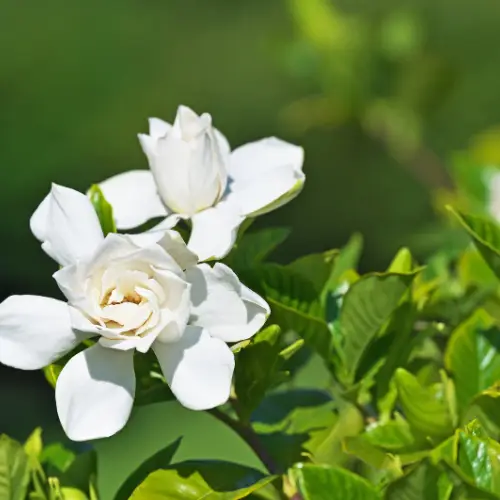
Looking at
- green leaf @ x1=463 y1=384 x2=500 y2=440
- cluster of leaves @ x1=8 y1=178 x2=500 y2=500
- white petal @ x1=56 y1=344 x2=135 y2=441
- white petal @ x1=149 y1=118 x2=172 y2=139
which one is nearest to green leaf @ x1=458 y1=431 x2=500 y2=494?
cluster of leaves @ x1=8 y1=178 x2=500 y2=500

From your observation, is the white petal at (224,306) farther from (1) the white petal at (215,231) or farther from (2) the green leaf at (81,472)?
(2) the green leaf at (81,472)

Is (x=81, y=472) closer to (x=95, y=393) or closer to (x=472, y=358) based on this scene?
(x=95, y=393)

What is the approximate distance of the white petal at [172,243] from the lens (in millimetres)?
635

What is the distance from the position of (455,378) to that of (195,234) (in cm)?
25

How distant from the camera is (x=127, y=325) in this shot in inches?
25.1

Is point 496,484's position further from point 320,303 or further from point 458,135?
point 458,135

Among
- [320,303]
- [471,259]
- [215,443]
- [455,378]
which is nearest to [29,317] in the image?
[320,303]

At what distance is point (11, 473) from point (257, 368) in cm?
19

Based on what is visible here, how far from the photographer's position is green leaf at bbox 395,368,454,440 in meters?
0.74

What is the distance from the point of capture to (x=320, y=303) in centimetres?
77

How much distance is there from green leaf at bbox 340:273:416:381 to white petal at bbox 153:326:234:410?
0.50 feet

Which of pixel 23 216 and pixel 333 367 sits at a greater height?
pixel 333 367

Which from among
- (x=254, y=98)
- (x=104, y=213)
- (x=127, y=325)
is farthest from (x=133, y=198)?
(x=254, y=98)

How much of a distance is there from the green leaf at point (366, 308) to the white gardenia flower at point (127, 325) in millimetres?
126
